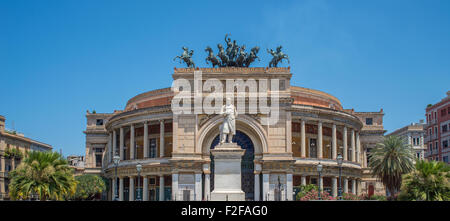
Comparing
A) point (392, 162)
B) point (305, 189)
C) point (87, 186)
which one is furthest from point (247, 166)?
point (87, 186)

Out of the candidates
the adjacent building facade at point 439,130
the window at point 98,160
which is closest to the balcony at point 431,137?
the adjacent building facade at point 439,130

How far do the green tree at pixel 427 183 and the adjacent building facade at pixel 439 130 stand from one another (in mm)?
47057

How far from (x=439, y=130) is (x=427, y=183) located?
52440 mm

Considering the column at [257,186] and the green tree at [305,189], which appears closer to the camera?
the green tree at [305,189]

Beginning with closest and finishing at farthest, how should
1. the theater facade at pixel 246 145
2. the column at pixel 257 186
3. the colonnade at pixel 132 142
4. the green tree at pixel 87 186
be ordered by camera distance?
1. the column at pixel 257 186
2. the theater facade at pixel 246 145
3. the colonnade at pixel 132 142
4. the green tree at pixel 87 186

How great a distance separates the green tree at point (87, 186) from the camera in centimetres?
7231

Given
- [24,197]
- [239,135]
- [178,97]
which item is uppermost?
[178,97]

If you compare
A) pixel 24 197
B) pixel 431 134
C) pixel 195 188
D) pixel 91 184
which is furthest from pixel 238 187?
pixel 431 134

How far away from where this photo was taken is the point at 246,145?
67688mm

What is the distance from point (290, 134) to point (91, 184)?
95.3 ft

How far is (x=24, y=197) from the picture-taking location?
47.8 meters

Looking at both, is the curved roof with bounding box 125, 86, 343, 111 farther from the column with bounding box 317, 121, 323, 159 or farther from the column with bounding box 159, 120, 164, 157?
the column with bounding box 317, 121, 323, 159

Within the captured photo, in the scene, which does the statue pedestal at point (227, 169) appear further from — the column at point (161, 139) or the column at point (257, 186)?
the column at point (161, 139)
